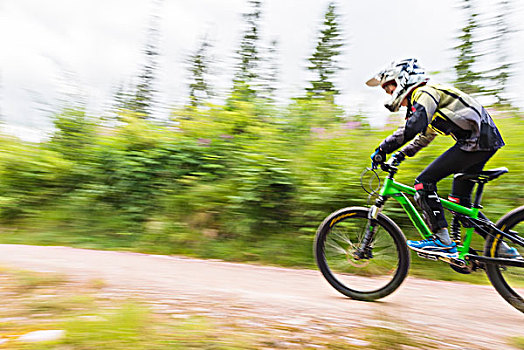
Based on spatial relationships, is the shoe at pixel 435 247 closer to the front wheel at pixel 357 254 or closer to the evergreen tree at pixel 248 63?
the front wheel at pixel 357 254

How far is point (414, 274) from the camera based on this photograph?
4.72 metres

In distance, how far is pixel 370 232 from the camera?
3787mm

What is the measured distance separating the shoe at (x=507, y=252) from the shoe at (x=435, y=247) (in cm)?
34

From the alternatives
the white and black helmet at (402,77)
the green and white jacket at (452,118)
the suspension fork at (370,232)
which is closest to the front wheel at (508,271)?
the green and white jacket at (452,118)

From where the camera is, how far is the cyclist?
329 centimetres

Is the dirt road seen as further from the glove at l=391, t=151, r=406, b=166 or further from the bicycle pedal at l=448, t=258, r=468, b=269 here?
the glove at l=391, t=151, r=406, b=166

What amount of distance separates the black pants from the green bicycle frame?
7 cm

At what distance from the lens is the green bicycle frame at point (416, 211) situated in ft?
11.2

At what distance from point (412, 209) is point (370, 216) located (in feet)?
1.25

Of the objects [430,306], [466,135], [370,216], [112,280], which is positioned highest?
[466,135]

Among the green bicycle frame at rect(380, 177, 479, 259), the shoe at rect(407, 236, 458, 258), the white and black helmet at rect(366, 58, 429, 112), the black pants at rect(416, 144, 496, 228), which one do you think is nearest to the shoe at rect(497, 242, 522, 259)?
the green bicycle frame at rect(380, 177, 479, 259)

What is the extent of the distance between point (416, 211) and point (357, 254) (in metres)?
0.69

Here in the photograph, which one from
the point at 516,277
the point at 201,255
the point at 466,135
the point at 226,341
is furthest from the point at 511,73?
the point at 226,341

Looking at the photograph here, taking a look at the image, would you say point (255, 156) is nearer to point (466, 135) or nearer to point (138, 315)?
point (466, 135)
